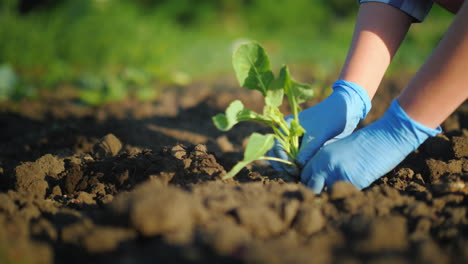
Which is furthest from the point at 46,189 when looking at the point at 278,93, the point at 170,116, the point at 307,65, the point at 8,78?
the point at 307,65

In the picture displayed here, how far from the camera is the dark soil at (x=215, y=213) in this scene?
839mm

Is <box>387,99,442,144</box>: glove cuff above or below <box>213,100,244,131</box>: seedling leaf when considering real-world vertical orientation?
above

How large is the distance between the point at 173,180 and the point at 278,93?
502 mm

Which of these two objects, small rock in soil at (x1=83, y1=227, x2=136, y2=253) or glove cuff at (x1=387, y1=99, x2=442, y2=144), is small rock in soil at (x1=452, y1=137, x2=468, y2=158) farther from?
small rock in soil at (x1=83, y1=227, x2=136, y2=253)

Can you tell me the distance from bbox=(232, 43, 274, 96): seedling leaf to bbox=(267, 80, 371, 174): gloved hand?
12.1 inches

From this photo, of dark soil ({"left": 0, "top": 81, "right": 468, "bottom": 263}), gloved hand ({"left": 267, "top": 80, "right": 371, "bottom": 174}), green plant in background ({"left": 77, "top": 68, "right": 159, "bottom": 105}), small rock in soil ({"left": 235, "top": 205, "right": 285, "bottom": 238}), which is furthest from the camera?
green plant in background ({"left": 77, "top": 68, "right": 159, "bottom": 105})

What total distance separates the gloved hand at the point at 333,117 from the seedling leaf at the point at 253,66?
31 centimetres

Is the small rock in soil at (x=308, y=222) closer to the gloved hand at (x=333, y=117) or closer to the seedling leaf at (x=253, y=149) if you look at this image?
the seedling leaf at (x=253, y=149)

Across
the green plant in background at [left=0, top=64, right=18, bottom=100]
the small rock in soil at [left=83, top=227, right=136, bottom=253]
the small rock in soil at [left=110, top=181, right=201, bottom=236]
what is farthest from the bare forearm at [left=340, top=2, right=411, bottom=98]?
the green plant in background at [left=0, top=64, right=18, bottom=100]

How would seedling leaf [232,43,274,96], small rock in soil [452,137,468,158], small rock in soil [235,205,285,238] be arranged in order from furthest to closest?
small rock in soil [452,137,468,158] < seedling leaf [232,43,274,96] < small rock in soil [235,205,285,238]

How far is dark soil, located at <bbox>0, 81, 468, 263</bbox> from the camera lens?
839 millimetres

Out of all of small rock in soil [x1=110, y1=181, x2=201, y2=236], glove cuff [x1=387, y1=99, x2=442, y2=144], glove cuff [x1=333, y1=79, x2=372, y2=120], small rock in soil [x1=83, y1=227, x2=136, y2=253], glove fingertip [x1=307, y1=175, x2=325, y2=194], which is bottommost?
small rock in soil [x1=83, y1=227, x2=136, y2=253]

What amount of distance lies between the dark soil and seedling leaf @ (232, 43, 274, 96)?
35cm

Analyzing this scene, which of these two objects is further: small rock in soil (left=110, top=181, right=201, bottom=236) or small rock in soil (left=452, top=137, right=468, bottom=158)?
small rock in soil (left=452, top=137, right=468, bottom=158)
